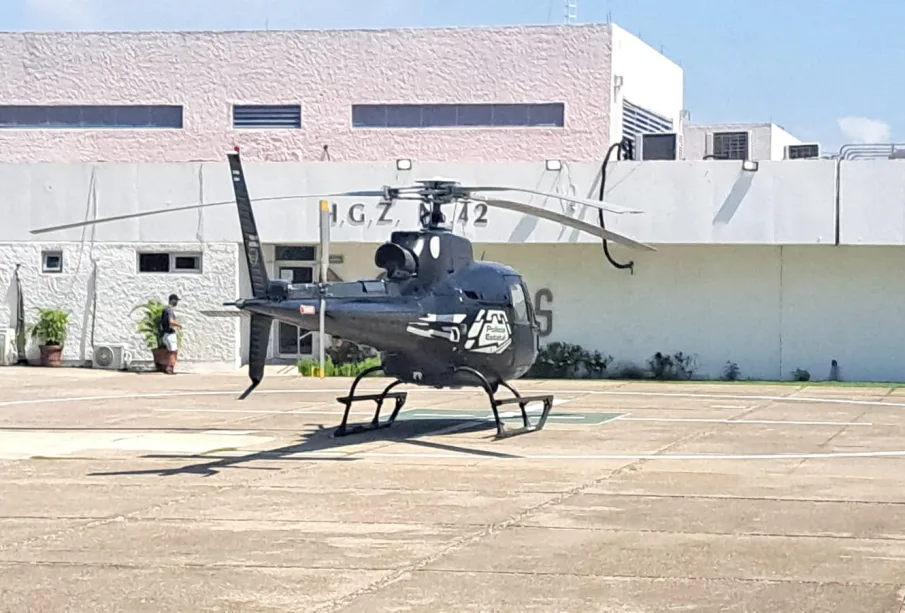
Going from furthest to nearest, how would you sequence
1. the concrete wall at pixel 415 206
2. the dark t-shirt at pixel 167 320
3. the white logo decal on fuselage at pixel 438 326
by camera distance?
the dark t-shirt at pixel 167 320, the concrete wall at pixel 415 206, the white logo decal on fuselage at pixel 438 326

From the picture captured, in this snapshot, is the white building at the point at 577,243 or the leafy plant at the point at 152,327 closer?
the white building at the point at 577,243

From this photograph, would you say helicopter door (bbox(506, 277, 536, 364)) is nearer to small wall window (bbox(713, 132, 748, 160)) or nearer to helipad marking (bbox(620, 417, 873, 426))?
helipad marking (bbox(620, 417, 873, 426))

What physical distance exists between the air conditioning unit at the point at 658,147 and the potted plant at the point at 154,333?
37.6ft

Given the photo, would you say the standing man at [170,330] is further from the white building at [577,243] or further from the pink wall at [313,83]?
the pink wall at [313,83]

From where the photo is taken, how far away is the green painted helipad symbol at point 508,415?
19442 mm

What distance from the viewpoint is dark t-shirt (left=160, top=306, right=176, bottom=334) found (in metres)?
29.2

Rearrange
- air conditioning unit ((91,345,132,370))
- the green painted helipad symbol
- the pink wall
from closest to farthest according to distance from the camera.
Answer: the green painted helipad symbol
air conditioning unit ((91,345,132,370))
the pink wall

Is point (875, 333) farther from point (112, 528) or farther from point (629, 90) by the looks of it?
point (112, 528)

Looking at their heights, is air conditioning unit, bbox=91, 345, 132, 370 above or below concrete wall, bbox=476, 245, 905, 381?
below

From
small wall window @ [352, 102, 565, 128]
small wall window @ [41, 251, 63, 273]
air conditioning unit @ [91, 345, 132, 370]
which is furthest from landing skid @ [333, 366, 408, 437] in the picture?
small wall window @ [352, 102, 565, 128]

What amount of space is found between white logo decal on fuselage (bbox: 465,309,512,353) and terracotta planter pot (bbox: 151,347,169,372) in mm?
13889

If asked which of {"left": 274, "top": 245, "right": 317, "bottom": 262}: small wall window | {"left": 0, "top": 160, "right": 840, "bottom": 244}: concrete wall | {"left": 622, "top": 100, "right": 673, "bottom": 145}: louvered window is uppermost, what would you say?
{"left": 622, "top": 100, "right": 673, "bottom": 145}: louvered window

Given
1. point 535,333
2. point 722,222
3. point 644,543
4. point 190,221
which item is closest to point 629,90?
point 722,222

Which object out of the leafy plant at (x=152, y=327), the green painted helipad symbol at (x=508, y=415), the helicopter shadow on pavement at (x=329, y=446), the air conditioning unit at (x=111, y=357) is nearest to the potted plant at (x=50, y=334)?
the air conditioning unit at (x=111, y=357)
